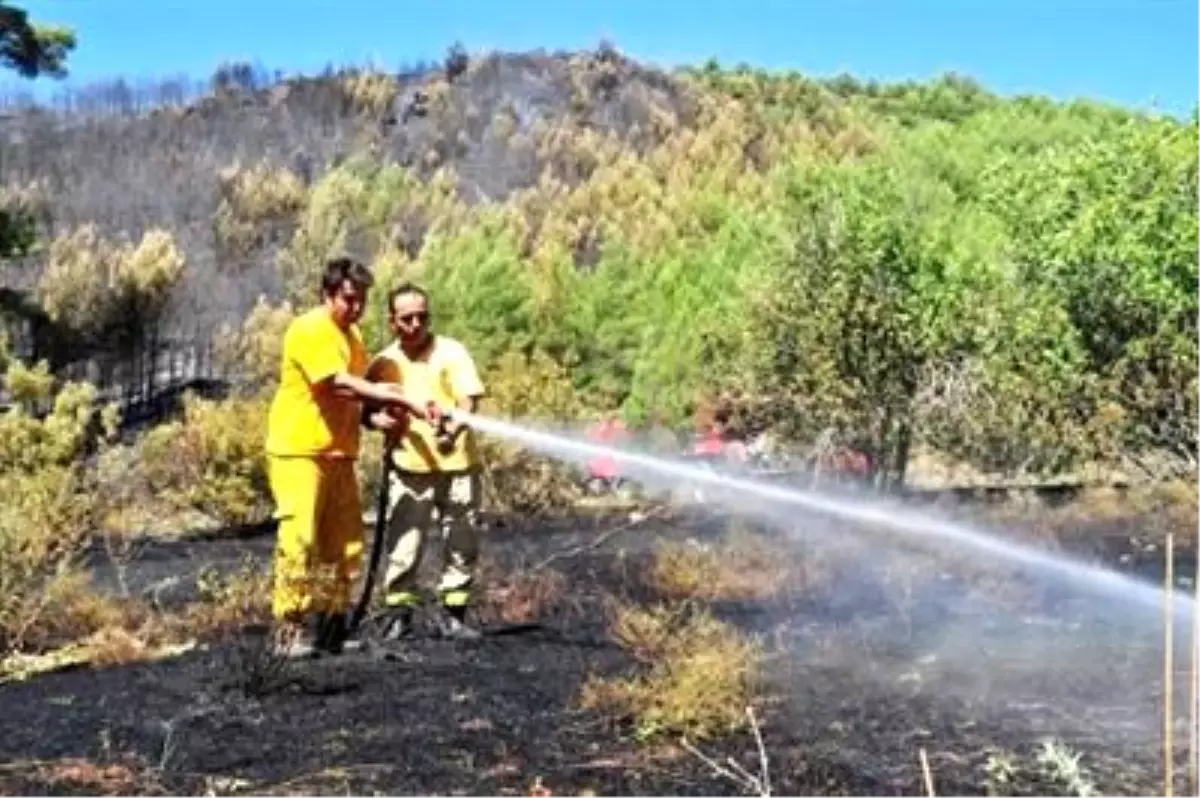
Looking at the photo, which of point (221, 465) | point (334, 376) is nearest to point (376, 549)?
point (334, 376)

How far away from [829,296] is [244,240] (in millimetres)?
A: 43921

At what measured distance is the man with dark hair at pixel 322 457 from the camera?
7852mm

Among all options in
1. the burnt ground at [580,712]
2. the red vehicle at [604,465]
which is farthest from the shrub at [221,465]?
the burnt ground at [580,712]

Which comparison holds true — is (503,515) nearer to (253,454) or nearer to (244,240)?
(253,454)

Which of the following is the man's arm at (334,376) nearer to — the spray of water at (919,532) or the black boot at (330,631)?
the spray of water at (919,532)

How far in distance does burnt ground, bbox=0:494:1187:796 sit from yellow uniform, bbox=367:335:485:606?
34 centimetres

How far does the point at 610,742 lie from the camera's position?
621 centimetres

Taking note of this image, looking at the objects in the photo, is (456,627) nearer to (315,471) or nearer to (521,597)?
(315,471)

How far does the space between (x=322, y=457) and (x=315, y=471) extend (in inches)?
2.6

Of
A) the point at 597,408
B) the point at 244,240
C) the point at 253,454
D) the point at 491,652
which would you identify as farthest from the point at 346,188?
the point at 491,652

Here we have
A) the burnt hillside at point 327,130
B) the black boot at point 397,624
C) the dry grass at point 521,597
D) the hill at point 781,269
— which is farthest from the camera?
→ the burnt hillside at point 327,130

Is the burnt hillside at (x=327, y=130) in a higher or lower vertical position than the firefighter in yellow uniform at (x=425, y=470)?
higher

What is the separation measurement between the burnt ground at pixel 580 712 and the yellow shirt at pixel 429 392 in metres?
0.82

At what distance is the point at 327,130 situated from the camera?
77188mm
